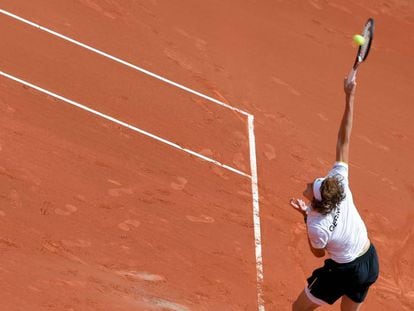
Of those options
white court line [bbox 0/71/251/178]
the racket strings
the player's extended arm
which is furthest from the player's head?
Answer: white court line [bbox 0/71/251/178]

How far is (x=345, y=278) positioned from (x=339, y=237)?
51cm

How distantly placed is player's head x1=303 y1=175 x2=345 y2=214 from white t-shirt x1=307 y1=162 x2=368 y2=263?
7 centimetres

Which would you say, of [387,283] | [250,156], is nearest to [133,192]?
[250,156]

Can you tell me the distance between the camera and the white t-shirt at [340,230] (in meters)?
7.32

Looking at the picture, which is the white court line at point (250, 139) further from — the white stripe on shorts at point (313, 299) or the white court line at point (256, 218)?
the white stripe on shorts at point (313, 299)

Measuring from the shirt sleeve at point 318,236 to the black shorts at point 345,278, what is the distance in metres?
0.41

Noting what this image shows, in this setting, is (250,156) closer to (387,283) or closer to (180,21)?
(387,283)

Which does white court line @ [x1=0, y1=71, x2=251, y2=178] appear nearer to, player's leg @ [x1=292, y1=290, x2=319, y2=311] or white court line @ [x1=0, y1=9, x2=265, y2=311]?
white court line @ [x1=0, y1=9, x2=265, y2=311]

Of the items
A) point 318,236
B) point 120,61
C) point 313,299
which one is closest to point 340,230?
point 318,236

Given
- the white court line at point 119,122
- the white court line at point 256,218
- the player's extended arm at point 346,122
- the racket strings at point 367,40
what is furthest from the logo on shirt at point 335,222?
the white court line at point 119,122

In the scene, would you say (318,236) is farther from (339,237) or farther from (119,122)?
(119,122)

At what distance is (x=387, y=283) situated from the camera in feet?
32.4

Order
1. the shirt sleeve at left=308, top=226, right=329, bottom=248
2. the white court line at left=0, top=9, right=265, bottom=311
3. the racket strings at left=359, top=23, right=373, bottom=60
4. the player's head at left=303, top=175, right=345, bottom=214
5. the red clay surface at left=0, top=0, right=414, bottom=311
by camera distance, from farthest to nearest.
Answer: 1. the white court line at left=0, top=9, right=265, bottom=311
2. the red clay surface at left=0, top=0, right=414, bottom=311
3. the racket strings at left=359, top=23, right=373, bottom=60
4. the shirt sleeve at left=308, top=226, right=329, bottom=248
5. the player's head at left=303, top=175, right=345, bottom=214

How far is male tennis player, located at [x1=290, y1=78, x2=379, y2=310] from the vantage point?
7.30m
